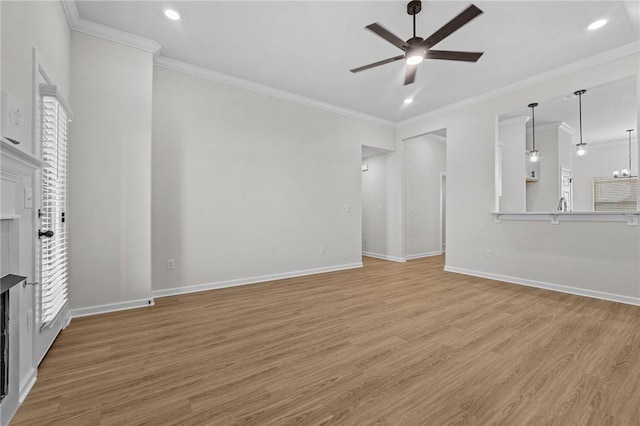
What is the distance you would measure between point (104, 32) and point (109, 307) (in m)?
2.87

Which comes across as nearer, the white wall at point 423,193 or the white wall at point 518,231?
the white wall at point 518,231

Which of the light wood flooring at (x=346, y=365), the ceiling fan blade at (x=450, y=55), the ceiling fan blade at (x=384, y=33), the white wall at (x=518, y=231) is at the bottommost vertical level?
the light wood flooring at (x=346, y=365)

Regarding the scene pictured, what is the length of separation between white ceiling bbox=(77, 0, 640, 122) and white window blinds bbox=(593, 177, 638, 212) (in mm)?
5792

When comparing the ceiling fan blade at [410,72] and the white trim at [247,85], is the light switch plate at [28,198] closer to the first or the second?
the white trim at [247,85]

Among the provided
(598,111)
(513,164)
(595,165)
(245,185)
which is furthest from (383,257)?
(595,165)

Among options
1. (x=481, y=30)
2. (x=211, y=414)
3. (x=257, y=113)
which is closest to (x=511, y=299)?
(x=481, y=30)

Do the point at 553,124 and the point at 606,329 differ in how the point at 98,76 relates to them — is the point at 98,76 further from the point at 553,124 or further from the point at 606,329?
the point at 553,124

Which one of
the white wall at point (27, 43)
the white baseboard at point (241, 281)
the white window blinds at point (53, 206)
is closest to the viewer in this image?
the white wall at point (27, 43)

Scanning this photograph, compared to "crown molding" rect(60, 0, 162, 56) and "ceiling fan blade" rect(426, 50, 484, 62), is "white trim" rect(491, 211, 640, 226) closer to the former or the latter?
"ceiling fan blade" rect(426, 50, 484, 62)

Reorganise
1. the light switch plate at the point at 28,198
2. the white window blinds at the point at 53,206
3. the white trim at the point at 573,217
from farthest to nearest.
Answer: the white trim at the point at 573,217
the white window blinds at the point at 53,206
the light switch plate at the point at 28,198

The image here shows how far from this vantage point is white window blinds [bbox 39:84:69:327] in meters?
2.02

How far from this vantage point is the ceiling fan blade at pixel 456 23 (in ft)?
6.82

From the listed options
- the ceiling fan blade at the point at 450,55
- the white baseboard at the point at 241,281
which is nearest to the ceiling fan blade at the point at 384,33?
the ceiling fan blade at the point at 450,55

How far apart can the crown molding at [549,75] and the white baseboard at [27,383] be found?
5979 millimetres
